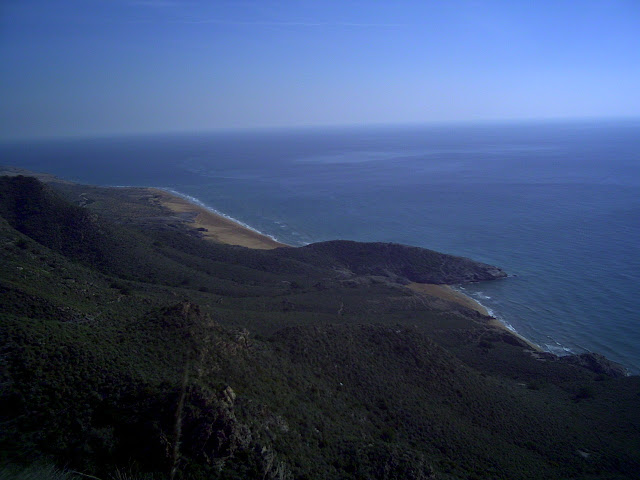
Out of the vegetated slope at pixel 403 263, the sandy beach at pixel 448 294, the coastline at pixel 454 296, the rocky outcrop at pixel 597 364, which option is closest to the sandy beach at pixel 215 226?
the vegetated slope at pixel 403 263

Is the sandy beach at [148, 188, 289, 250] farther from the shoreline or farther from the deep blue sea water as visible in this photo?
the deep blue sea water

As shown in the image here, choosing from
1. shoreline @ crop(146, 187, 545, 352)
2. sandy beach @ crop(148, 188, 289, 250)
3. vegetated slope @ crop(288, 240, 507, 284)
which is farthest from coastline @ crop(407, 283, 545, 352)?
sandy beach @ crop(148, 188, 289, 250)

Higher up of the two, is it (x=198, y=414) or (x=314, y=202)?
(x=198, y=414)

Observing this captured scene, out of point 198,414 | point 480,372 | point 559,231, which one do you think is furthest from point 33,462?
point 559,231

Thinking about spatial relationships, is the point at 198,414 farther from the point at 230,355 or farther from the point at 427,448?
the point at 427,448

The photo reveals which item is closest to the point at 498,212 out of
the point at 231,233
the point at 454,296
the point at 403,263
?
the point at 403,263

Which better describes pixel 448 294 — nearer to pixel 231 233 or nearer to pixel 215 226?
pixel 231 233
